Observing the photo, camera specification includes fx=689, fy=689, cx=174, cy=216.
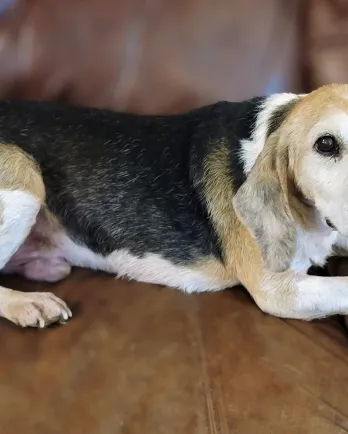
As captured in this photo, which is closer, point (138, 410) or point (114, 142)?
point (138, 410)

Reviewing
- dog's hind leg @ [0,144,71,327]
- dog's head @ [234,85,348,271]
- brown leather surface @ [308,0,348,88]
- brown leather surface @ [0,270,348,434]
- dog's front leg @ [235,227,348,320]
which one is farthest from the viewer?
brown leather surface @ [308,0,348,88]

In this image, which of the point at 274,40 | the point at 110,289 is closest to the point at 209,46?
the point at 274,40

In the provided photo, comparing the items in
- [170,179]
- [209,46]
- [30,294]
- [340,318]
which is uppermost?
[209,46]

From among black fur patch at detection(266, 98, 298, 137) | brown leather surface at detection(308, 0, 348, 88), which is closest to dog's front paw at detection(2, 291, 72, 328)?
black fur patch at detection(266, 98, 298, 137)

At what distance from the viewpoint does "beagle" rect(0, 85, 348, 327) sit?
1.99 metres

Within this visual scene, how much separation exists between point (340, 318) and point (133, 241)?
0.72m

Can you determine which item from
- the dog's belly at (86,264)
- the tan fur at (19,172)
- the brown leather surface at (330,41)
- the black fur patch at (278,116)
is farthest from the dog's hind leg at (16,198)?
the brown leather surface at (330,41)

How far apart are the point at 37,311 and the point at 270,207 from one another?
28.2 inches

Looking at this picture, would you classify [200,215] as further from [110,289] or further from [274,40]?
[274,40]

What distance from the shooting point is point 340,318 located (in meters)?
2.02

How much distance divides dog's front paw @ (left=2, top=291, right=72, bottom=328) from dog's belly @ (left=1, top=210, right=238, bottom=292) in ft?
0.71

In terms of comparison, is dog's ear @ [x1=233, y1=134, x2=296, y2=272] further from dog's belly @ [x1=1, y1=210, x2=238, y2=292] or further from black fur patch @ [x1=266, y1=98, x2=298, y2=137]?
dog's belly @ [x1=1, y1=210, x2=238, y2=292]

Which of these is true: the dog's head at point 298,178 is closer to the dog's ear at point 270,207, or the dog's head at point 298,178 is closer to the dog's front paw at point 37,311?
the dog's ear at point 270,207

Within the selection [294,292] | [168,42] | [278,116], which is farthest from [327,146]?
[168,42]
